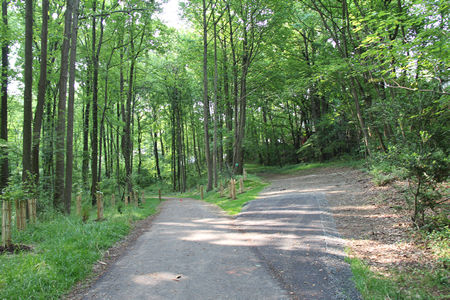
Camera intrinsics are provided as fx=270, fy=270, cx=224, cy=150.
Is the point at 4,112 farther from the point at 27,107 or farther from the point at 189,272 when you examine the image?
the point at 189,272

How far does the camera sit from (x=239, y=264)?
4957 millimetres

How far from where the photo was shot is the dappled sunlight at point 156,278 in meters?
4.31

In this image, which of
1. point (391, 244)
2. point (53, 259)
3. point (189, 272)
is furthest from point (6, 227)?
point (391, 244)

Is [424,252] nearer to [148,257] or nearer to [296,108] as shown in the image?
[148,257]

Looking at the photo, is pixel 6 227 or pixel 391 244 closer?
pixel 391 244

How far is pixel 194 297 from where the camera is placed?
12.3ft

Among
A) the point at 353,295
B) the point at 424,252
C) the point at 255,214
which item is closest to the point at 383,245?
the point at 424,252

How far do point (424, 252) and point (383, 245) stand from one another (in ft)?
2.40

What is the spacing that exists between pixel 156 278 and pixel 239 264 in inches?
58.5

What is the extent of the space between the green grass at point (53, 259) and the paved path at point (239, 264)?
0.56 metres

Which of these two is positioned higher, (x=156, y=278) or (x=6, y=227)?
(x=6, y=227)

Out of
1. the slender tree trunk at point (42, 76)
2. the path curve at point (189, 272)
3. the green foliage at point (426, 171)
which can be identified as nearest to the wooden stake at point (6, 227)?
the path curve at point (189, 272)

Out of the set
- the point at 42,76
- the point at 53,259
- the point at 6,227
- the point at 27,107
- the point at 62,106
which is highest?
the point at 42,76

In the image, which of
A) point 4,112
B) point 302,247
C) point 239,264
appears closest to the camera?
point 239,264
